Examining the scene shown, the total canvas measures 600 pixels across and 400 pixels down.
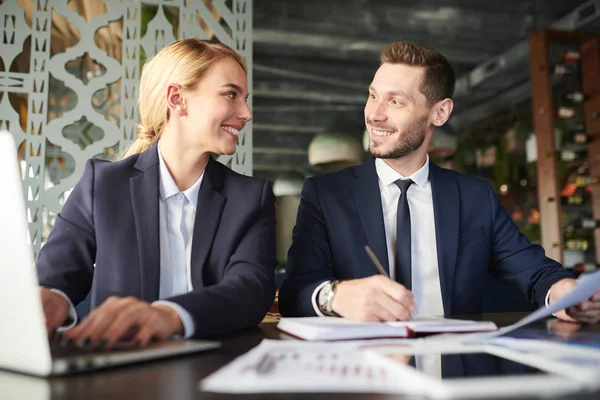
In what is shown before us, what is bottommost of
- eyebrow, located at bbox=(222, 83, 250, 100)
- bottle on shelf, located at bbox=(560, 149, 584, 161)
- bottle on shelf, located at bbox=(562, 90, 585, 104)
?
eyebrow, located at bbox=(222, 83, 250, 100)

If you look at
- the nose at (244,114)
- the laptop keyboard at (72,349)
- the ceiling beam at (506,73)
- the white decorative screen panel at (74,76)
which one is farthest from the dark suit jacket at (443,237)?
the ceiling beam at (506,73)

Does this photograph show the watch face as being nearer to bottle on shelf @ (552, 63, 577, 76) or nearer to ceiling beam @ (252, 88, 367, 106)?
bottle on shelf @ (552, 63, 577, 76)

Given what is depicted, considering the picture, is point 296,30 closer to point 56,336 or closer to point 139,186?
point 139,186

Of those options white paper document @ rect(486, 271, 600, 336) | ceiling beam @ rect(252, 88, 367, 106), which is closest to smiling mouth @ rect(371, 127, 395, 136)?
white paper document @ rect(486, 271, 600, 336)

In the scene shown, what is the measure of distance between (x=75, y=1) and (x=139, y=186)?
2.85 meters

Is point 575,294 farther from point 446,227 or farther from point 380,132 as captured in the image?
point 380,132

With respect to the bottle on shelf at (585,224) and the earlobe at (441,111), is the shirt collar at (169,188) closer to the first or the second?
the earlobe at (441,111)

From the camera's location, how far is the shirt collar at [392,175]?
1827mm

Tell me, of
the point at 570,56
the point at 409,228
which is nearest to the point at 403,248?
the point at 409,228

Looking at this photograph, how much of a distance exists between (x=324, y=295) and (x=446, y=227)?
576mm

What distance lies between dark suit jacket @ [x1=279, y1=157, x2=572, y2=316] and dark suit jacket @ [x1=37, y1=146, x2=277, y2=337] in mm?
260

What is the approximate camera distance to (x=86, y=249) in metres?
1.37

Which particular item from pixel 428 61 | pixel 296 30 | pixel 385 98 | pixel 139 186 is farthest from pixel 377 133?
pixel 296 30

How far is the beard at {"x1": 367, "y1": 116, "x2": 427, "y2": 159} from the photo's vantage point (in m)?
1.86
